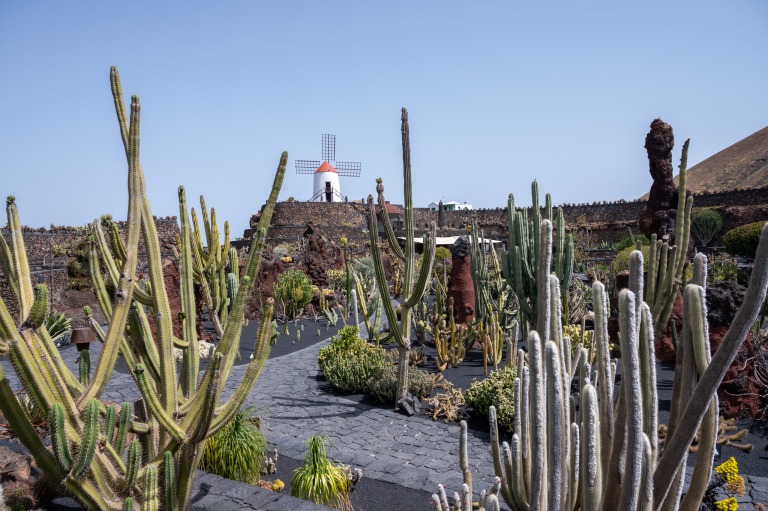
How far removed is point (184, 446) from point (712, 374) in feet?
7.82

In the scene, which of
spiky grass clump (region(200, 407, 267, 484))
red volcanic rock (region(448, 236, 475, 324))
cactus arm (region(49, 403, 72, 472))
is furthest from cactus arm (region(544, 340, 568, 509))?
red volcanic rock (region(448, 236, 475, 324))

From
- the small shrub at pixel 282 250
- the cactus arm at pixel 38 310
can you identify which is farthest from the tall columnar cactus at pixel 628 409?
the small shrub at pixel 282 250

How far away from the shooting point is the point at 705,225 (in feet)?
81.0

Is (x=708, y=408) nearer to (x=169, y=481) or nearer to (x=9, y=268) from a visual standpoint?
(x=169, y=481)

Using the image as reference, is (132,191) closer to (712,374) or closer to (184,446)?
(184,446)

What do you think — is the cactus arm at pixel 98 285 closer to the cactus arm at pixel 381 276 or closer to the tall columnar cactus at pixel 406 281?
the cactus arm at pixel 381 276

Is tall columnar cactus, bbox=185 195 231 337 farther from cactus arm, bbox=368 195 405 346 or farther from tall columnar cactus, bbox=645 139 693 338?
tall columnar cactus, bbox=645 139 693 338

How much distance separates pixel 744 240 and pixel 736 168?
36.0m

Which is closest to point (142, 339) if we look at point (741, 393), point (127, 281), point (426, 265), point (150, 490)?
point (127, 281)

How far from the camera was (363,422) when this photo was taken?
235 inches

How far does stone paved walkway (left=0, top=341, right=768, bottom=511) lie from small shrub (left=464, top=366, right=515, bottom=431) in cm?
29

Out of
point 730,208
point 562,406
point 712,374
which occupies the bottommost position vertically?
point 562,406

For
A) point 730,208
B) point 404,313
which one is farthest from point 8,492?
point 730,208

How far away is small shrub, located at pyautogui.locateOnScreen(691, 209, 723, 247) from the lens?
24.7m
